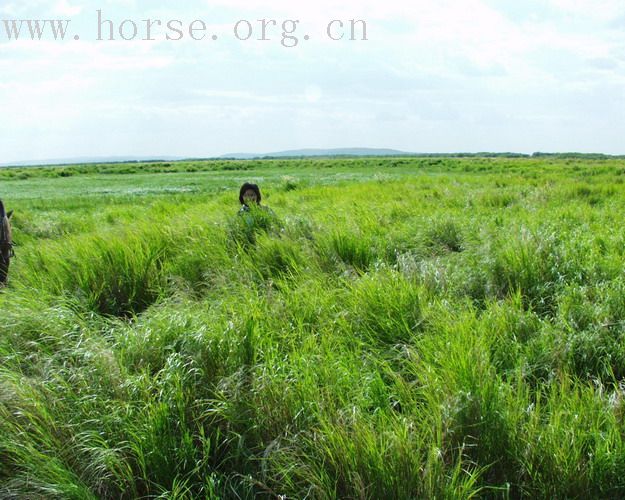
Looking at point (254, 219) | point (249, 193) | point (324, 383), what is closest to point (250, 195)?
point (249, 193)

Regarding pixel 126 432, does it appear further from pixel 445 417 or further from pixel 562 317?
pixel 562 317

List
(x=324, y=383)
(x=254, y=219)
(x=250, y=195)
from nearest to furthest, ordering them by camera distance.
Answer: (x=324, y=383), (x=254, y=219), (x=250, y=195)

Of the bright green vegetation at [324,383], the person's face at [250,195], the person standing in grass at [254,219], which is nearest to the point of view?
the bright green vegetation at [324,383]

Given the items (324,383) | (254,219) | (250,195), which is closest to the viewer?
(324,383)

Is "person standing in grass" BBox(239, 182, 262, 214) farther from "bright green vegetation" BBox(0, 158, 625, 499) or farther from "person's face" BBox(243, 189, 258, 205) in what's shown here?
"bright green vegetation" BBox(0, 158, 625, 499)

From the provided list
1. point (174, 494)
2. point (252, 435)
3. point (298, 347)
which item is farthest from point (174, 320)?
point (174, 494)

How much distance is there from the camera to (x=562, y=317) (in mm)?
3389

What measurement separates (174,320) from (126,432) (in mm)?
1006

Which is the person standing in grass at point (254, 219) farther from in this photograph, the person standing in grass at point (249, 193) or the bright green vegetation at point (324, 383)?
the bright green vegetation at point (324, 383)

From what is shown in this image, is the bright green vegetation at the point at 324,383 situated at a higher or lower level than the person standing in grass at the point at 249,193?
lower

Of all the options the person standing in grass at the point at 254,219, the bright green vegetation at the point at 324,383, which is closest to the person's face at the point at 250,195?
the person standing in grass at the point at 254,219

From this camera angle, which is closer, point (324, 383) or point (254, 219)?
point (324, 383)

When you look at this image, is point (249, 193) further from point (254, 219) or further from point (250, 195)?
point (254, 219)

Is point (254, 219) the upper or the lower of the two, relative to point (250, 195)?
lower
